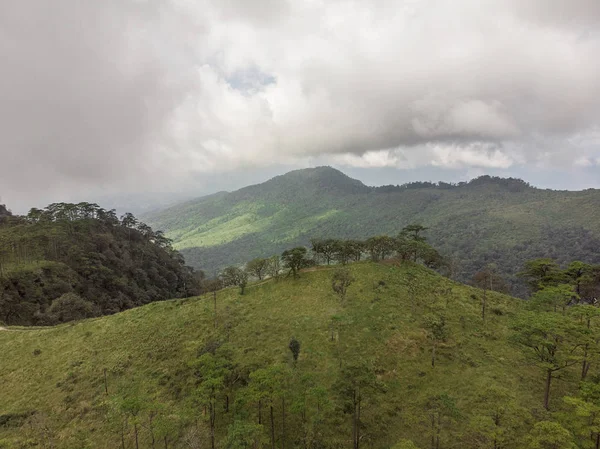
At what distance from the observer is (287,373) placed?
1280 inches

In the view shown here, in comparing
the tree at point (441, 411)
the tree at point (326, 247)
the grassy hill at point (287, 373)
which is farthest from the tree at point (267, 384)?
the tree at point (326, 247)

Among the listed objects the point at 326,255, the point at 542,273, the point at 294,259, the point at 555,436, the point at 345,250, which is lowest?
the point at 555,436

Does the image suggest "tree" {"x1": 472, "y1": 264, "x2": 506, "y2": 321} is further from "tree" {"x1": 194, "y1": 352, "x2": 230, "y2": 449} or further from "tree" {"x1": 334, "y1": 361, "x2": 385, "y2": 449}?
"tree" {"x1": 194, "y1": 352, "x2": 230, "y2": 449}

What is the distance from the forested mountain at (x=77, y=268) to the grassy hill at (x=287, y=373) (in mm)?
22319

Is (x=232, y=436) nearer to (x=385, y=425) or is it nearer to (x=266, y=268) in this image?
(x=385, y=425)

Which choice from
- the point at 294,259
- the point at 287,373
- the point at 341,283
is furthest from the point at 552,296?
the point at 294,259

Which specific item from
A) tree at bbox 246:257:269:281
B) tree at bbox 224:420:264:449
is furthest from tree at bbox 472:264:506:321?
tree at bbox 246:257:269:281

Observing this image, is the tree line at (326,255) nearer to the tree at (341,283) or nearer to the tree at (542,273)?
the tree at (341,283)

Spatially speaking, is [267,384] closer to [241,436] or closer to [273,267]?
[241,436]

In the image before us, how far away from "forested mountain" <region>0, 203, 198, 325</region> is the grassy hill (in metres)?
22.3

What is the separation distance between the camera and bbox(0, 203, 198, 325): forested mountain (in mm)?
76938

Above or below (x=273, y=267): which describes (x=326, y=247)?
above

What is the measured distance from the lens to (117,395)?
38.3 metres

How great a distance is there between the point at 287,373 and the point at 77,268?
341 ft
